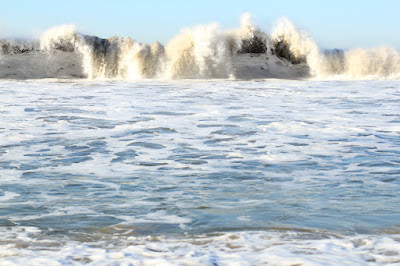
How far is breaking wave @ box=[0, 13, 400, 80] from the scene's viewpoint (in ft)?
74.4

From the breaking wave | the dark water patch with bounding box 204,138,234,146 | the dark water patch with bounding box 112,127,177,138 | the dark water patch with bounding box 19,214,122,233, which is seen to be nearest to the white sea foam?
the dark water patch with bounding box 19,214,122,233

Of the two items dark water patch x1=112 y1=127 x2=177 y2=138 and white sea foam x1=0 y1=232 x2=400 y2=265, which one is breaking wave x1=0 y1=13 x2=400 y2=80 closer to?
dark water patch x1=112 y1=127 x2=177 y2=138

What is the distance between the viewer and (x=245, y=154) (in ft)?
17.1

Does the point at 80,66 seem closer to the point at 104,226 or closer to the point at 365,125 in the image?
the point at 365,125

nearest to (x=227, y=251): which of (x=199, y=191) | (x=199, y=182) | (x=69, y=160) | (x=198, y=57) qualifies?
(x=199, y=191)

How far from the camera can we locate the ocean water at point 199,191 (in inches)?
103

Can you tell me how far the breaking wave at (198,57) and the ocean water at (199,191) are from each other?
15.1m

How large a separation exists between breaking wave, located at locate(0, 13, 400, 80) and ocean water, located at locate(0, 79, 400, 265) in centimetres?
1513

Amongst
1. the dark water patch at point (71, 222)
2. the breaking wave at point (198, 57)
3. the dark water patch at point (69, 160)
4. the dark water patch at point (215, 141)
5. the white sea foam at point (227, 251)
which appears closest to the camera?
the white sea foam at point (227, 251)

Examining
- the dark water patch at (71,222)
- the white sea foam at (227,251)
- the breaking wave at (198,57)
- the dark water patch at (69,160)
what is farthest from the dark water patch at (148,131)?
the breaking wave at (198,57)

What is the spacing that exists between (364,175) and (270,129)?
2.66 m

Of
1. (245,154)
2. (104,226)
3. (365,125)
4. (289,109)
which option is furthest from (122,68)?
(104,226)

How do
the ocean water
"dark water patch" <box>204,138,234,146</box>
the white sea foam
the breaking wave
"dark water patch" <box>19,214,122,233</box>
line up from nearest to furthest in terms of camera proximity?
the white sea foam < the ocean water < "dark water patch" <box>19,214,122,233</box> < "dark water patch" <box>204,138,234,146</box> < the breaking wave

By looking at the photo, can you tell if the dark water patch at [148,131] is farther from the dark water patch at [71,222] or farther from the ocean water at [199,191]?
the dark water patch at [71,222]
